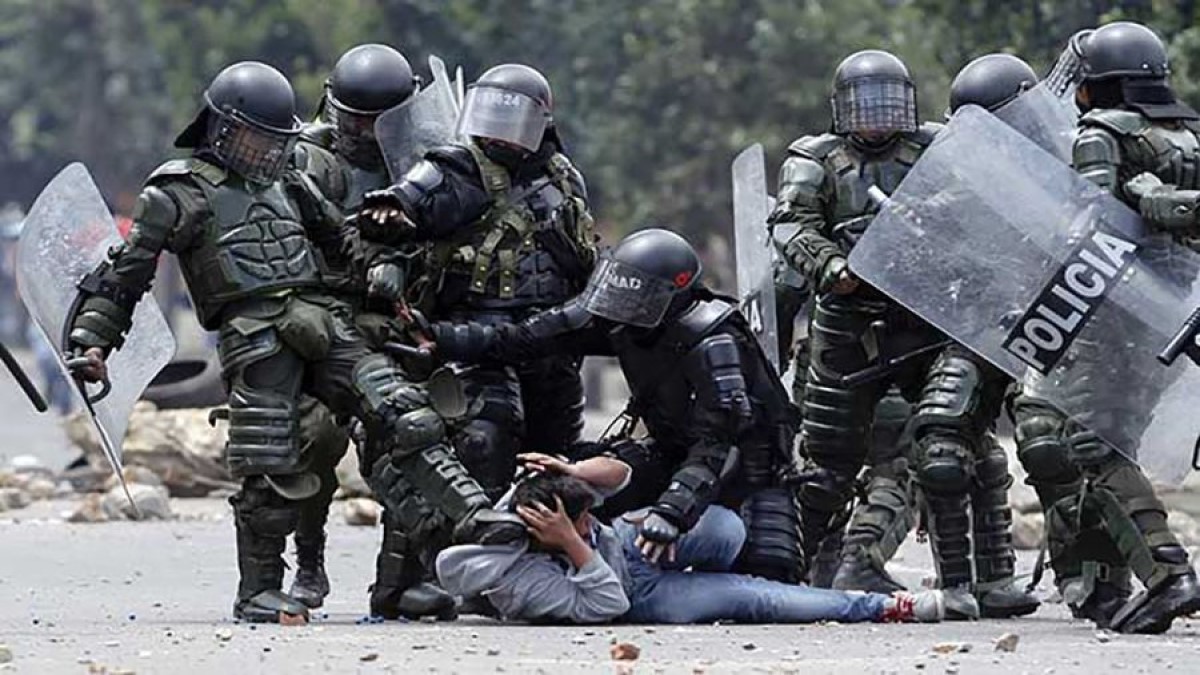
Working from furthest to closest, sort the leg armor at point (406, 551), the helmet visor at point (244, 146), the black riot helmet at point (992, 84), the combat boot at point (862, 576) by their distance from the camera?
the black riot helmet at point (992, 84), the combat boot at point (862, 576), the leg armor at point (406, 551), the helmet visor at point (244, 146)

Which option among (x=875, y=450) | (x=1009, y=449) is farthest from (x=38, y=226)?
(x=1009, y=449)

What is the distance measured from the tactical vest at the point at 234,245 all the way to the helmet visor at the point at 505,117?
72cm

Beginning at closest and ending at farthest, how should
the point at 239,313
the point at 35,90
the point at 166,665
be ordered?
the point at 166,665
the point at 239,313
the point at 35,90

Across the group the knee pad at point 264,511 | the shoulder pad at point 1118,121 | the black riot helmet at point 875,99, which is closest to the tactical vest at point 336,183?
the knee pad at point 264,511

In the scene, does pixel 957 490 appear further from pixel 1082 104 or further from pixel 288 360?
pixel 288 360

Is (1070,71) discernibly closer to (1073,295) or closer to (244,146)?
(1073,295)

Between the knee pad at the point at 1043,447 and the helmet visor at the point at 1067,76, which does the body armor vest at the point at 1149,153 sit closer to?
the helmet visor at the point at 1067,76

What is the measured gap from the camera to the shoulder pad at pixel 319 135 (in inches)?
438

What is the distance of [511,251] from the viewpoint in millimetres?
10852

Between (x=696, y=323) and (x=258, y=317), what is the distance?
132cm

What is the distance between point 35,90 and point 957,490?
140 feet

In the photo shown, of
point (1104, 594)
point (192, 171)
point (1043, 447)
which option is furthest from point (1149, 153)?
point (192, 171)

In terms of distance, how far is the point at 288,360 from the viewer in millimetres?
10461

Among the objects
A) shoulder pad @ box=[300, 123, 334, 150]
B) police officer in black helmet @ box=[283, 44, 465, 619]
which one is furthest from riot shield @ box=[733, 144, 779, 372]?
shoulder pad @ box=[300, 123, 334, 150]
